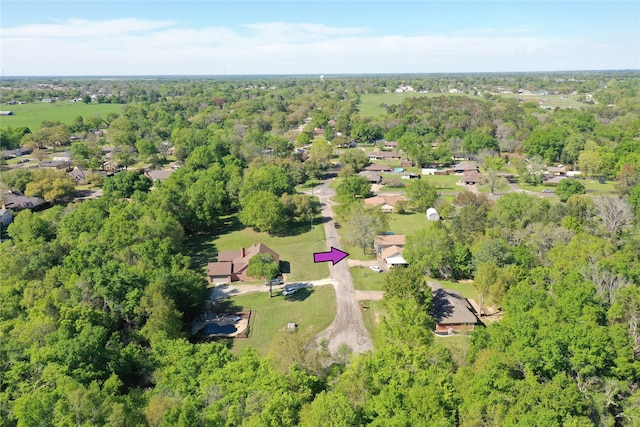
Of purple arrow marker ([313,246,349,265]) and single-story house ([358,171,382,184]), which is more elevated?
single-story house ([358,171,382,184])

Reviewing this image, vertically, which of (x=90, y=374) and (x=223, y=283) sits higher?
(x=90, y=374)

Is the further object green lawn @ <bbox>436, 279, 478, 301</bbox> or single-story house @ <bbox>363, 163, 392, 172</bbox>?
single-story house @ <bbox>363, 163, 392, 172</bbox>

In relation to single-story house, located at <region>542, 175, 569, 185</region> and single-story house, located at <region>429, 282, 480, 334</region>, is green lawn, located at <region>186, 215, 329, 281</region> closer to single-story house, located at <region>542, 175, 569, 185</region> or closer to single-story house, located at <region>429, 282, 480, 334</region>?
single-story house, located at <region>429, 282, 480, 334</region>

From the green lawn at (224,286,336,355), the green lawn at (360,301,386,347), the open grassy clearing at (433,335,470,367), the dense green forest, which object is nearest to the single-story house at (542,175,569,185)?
the dense green forest

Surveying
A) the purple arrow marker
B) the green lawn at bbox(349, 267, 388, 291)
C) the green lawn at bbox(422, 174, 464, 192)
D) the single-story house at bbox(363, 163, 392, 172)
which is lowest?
the green lawn at bbox(349, 267, 388, 291)

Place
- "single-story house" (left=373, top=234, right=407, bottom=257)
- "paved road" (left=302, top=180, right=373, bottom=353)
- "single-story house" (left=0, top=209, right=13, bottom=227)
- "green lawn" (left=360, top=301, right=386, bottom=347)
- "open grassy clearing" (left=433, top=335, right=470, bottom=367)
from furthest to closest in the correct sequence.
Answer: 1. "single-story house" (left=0, top=209, right=13, bottom=227)
2. "single-story house" (left=373, top=234, right=407, bottom=257)
3. "green lawn" (left=360, top=301, right=386, bottom=347)
4. "paved road" (left=302, top=180, right=373, bottom=353)
5. "open grassy clearing" (left=433, top=335, right=470, bottom=367)

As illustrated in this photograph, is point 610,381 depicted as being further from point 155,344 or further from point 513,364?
point 155,344

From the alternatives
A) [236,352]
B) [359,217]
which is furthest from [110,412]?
[359,217]
